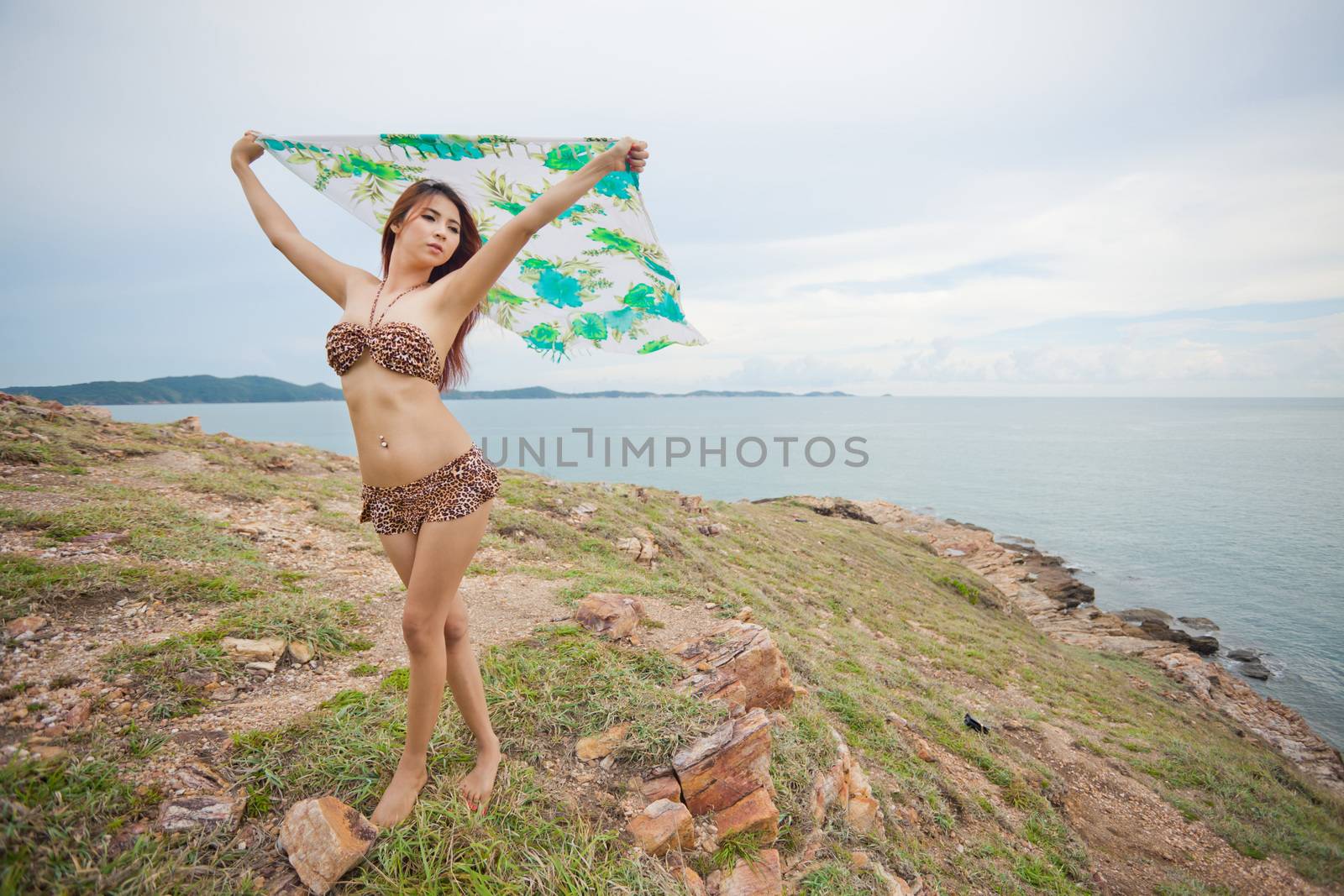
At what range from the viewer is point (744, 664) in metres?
4.68

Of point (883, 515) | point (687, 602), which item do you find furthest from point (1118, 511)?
point (687, 602)

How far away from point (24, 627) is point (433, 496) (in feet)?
12.1

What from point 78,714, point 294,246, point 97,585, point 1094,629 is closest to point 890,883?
point 78,714

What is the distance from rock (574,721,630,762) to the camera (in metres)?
3.52

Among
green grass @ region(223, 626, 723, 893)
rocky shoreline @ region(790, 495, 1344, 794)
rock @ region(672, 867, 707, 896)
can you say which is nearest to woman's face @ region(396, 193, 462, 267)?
green grass @ region(223, 626, 723, 893)

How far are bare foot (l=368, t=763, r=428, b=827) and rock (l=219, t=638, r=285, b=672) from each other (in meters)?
1.94

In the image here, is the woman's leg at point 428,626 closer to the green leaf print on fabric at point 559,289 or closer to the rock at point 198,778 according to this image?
the rock at point 198,778

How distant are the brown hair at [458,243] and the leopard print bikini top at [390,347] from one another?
0.15 m

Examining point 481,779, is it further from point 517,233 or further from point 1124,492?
point 1124,492

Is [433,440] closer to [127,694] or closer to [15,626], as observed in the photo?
[127,694]

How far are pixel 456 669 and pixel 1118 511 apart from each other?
56.0m

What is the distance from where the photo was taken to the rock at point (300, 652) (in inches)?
167

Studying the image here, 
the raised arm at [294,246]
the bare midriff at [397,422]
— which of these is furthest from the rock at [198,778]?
the raised arm at [294,246]

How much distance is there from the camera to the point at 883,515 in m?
33.3
